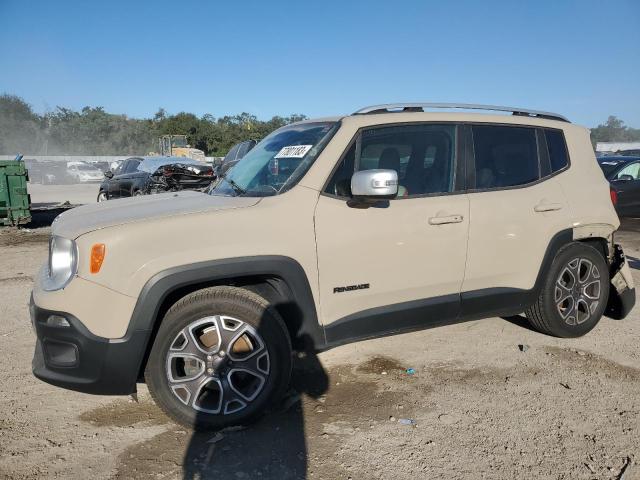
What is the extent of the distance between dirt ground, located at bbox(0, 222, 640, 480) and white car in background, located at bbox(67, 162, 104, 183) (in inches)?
1353

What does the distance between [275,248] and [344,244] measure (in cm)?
45

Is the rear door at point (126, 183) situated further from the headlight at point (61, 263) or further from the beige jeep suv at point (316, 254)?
the headlight at point (61, 263)

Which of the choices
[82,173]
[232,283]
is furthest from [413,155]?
[82,173]

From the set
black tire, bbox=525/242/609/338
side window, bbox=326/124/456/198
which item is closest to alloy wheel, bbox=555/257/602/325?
black tire, bbox=525/242/609/338

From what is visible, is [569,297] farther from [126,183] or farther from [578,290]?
[126,183]

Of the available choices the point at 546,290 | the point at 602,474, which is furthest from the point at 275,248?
the point at 546,290

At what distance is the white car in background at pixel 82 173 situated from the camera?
114 ft

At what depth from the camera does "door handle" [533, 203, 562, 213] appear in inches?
145

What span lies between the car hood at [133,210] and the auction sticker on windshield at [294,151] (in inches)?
19.3

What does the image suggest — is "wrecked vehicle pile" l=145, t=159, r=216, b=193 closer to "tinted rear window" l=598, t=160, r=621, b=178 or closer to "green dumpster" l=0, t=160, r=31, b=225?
"green dumpster" l=0, t=160, r=31, b=225

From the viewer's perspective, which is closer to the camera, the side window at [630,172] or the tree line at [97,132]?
the side window at [630,172]

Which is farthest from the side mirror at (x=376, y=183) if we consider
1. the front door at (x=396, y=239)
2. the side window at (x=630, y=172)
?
the side window at (x=630, y=172)

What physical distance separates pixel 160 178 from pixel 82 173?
2654cm

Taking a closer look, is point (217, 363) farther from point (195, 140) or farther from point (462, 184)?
point (195, 140)
